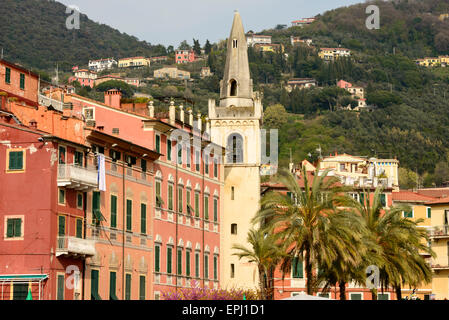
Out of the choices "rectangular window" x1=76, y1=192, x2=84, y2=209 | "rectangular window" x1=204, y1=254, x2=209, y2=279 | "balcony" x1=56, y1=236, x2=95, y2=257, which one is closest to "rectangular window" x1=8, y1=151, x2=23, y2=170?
"rectangular window" x1=76, y1=192, x2=84, y2=209

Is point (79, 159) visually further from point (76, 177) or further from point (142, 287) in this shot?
point (142, 287)

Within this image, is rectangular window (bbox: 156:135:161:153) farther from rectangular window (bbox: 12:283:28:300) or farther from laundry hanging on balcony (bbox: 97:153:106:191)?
rectangular window (bbox: 12:283:28:300)

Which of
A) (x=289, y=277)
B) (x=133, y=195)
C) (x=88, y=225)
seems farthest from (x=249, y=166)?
(x=88, y=225)

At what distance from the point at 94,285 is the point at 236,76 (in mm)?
35292

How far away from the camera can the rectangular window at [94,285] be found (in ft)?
178

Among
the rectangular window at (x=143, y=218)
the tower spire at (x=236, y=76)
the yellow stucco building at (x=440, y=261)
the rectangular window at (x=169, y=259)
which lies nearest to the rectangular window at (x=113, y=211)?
the rectangular window at (x=143, y=218)

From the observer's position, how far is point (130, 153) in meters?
60.9

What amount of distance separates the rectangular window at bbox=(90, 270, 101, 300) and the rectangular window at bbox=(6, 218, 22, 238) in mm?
5374

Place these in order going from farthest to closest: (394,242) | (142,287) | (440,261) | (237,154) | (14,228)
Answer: (440,261) → (237,154) → (394,242) → (142,287) → (14,228)

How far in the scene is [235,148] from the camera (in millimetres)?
82375

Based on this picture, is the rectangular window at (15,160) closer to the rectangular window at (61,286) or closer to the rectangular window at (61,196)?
the rectangular window at (61,196)

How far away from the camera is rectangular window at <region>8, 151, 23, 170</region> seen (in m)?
51.6

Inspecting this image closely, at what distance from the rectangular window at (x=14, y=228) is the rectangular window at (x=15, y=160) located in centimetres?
261

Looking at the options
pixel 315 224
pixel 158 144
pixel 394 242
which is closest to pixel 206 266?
pixel 158 144
